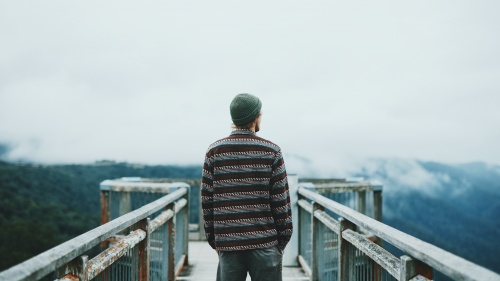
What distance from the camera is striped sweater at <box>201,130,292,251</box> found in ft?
8.10

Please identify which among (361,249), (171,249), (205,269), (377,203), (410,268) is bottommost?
(205,269)

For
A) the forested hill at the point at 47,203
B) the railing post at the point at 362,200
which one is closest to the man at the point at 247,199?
the railing post at the point at 362,200

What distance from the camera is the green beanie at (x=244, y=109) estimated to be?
253 centimetres

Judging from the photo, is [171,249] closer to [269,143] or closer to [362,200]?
[269,143]

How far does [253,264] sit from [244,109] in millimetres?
993

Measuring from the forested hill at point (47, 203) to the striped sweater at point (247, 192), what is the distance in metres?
63.7

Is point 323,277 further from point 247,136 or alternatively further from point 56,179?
point 56,179

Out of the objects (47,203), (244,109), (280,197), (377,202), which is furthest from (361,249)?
(47,203)

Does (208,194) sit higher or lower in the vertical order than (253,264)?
higher

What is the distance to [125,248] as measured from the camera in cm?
273

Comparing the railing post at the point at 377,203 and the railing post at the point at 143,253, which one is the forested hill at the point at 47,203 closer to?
the railing post at the point at 377,203

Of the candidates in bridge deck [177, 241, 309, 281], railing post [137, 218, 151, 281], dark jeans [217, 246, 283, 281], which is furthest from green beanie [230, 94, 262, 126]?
bridge deck [177, 241, 309, 281]

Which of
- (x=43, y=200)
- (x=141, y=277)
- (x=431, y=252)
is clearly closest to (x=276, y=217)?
(x=431, y=252)

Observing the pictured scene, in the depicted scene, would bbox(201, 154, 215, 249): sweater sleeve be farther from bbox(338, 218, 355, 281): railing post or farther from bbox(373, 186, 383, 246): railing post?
bbox(373, 186, 383, 246): railing post
